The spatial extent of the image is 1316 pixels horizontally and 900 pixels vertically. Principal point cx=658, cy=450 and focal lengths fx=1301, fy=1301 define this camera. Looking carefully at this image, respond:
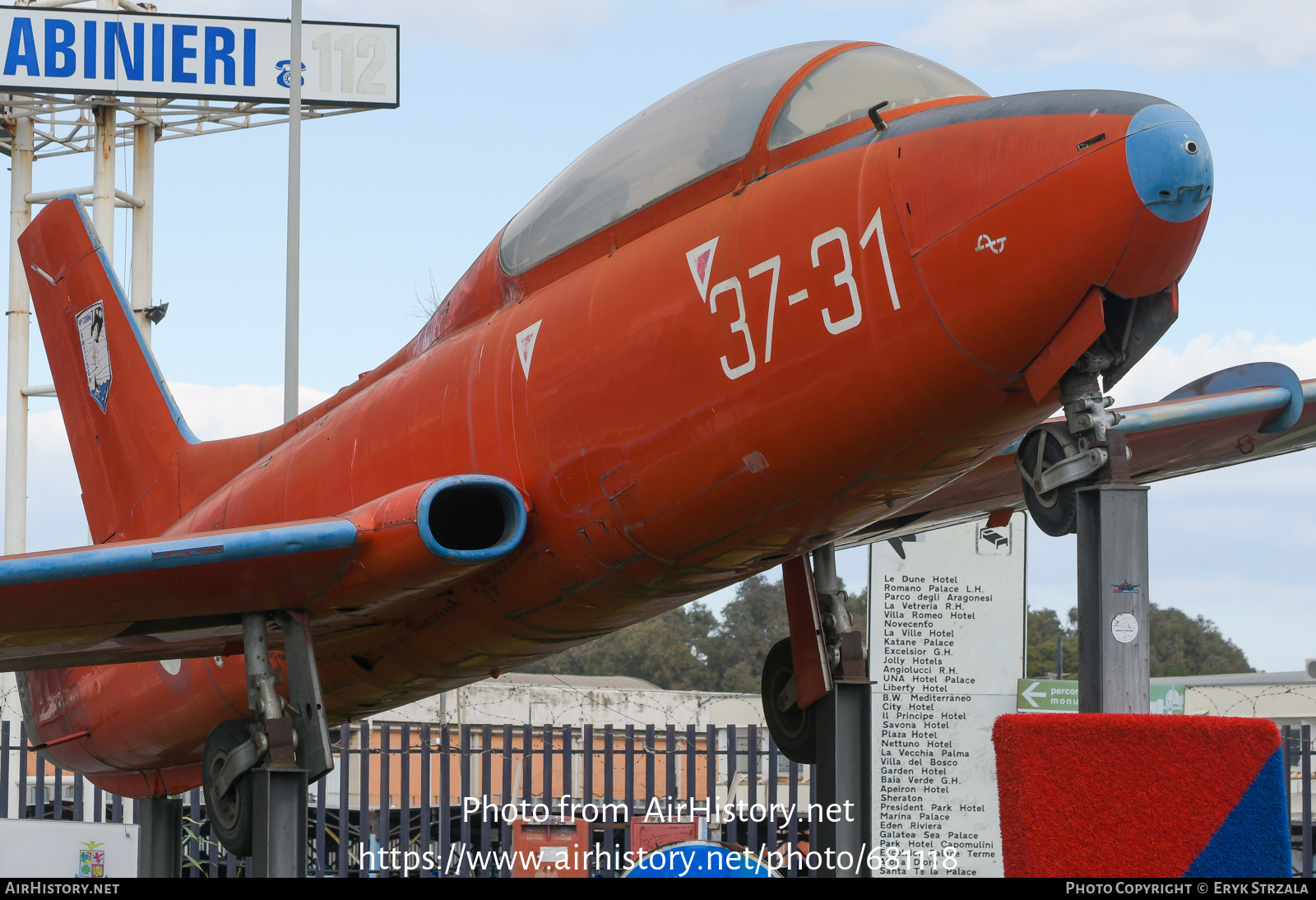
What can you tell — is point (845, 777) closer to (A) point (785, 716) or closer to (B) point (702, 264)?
(A) point (785, 716)

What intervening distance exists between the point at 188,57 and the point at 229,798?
57.4 feet

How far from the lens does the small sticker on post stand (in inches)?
152

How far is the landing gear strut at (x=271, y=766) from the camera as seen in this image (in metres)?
6.03

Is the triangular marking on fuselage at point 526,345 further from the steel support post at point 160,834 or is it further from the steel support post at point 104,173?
the steel support post at point 104,173

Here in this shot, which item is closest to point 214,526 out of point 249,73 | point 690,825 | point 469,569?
point 469,569

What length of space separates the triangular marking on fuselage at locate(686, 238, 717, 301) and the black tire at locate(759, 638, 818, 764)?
2.58 metres

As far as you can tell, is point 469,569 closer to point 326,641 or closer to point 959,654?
point 326,641

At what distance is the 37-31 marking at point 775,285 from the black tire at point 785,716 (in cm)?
253

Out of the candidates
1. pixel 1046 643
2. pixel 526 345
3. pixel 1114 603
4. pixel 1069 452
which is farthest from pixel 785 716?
pixel 1046 643

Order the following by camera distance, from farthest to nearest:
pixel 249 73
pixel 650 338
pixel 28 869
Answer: pixel 249 73, pixel 28 869, pixel 650 338

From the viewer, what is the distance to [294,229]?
1664cm
